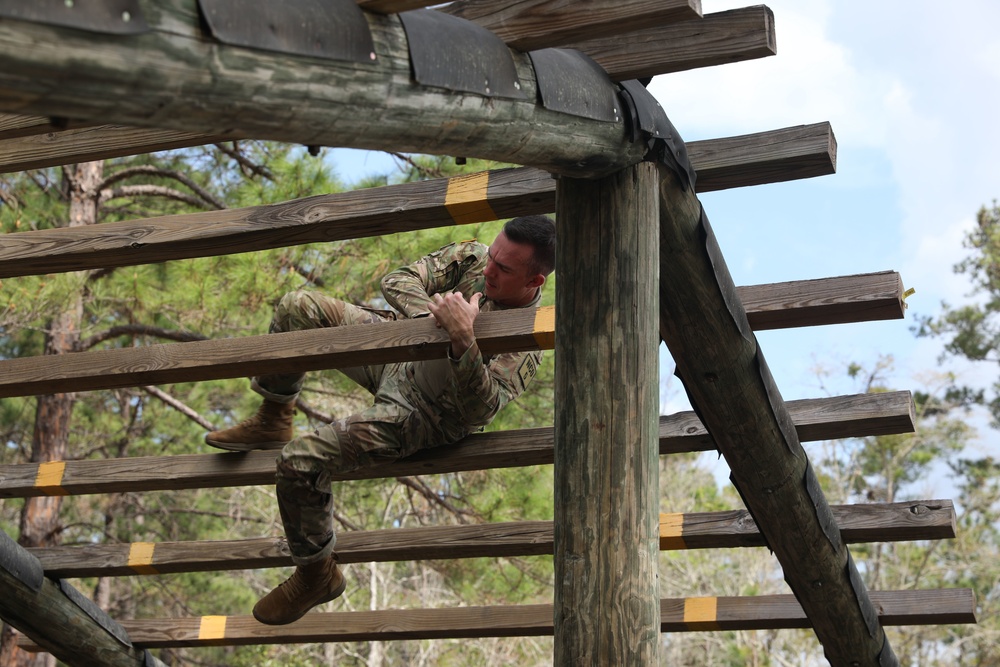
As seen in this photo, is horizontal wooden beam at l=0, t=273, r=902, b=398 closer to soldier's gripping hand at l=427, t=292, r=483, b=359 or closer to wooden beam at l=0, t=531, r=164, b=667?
soldier's gripping hand at l=427, t=292, r=483, b=359

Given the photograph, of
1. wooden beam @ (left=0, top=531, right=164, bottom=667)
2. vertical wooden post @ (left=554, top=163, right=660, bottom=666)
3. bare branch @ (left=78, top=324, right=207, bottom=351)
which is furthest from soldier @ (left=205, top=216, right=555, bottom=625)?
bare branch @ (left=78, top=324, right=207, bottom=351)

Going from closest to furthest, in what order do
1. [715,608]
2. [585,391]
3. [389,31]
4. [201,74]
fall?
[201,74], [389,31], [585,391], [715,608]

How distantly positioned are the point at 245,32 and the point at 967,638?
15.9m

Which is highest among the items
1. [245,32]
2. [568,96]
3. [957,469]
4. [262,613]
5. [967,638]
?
[957,469]

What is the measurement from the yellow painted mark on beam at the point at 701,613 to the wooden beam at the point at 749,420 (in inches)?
16.2

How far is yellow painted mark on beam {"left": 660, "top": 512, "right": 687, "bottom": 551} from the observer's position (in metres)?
4.32

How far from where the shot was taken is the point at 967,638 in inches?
609

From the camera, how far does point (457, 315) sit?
10.7 ft

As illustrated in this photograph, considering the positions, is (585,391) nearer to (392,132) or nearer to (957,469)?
(392,132)

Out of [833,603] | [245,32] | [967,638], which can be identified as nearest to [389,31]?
[245,32]

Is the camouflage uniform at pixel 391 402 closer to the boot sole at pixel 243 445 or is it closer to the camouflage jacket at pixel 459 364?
the camouflage jacket at pixel 459 364

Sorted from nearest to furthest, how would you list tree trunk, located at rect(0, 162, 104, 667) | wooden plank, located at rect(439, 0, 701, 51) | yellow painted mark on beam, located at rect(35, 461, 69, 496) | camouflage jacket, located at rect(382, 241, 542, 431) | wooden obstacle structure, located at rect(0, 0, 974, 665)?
wooden obstacle structure, located at rect(0, 0, 974, 665)
wooden plank, located at rect(439, 0, 701, 51)
camouflage jacket, located at rect(382, 241, 542, 431)
yellow painted mark on beam, located at rect(35, 461, 69, 496)
tree trunk, located at rect(0, 162, 104, 667)

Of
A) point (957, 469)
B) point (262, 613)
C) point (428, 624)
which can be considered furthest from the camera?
point (957, 469)

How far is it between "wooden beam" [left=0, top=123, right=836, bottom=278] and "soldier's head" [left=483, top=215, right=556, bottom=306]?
0.33m
